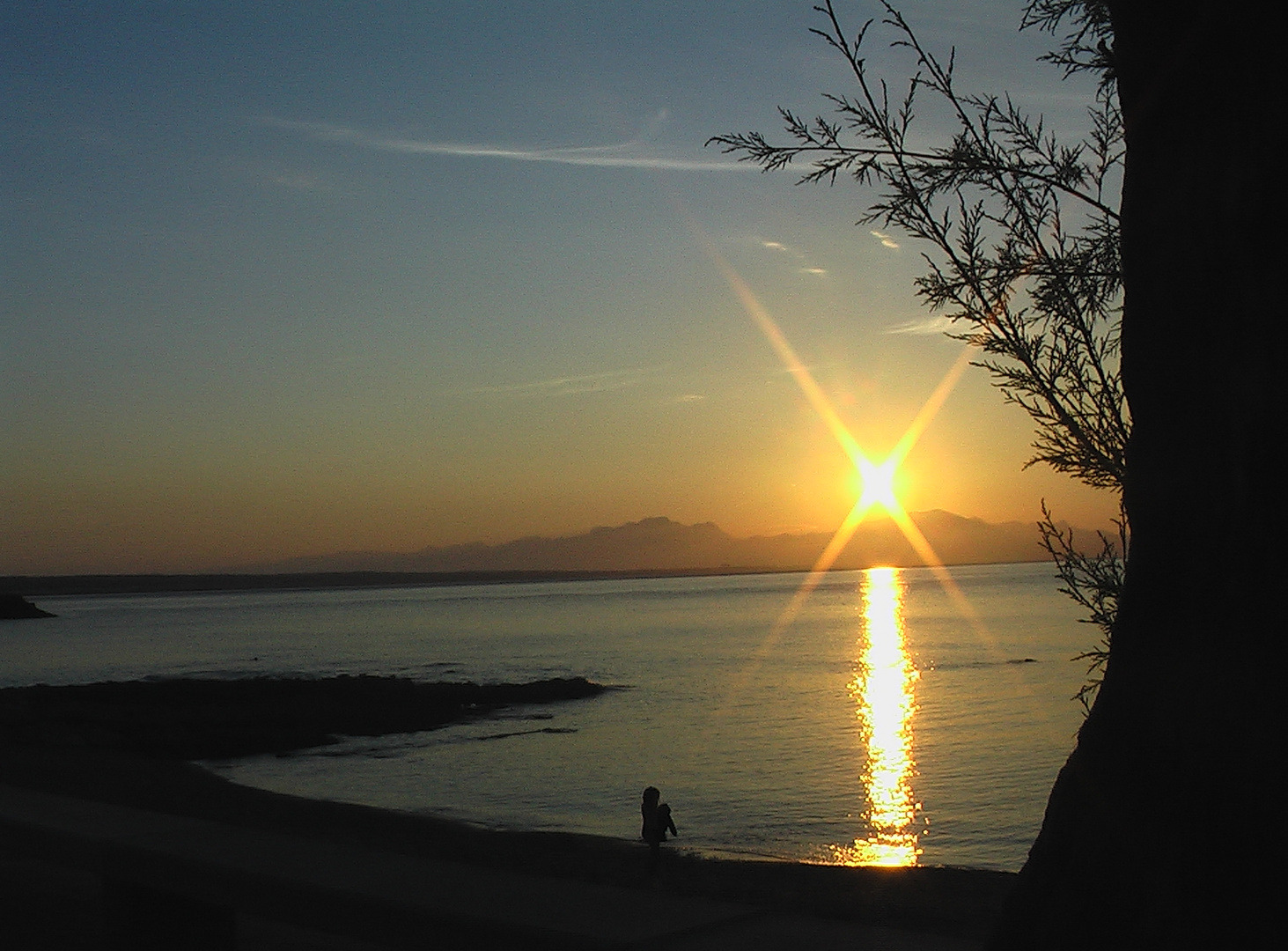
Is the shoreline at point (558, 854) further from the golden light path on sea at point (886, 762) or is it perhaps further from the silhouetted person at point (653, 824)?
the golden light path on sea at point (886, 762)

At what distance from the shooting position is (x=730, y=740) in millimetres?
46375

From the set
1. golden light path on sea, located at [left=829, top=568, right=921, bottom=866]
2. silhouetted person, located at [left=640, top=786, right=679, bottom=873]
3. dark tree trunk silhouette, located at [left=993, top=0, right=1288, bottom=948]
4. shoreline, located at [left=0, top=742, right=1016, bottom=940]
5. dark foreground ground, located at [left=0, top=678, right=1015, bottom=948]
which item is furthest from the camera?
golden light path on sea, located at [left=829, top=568, right=921, bottom=866]

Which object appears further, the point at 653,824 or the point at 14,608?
the point at 14,608

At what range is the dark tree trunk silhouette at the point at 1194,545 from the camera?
10.00ft

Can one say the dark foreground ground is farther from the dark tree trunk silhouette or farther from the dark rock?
the dark rock

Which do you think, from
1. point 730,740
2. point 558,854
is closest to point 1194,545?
point 558,854

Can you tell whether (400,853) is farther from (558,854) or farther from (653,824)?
(558,854)

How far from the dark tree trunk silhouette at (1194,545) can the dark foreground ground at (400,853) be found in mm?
1285

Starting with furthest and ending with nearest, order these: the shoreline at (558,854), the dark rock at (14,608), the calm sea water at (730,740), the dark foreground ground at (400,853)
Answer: the dark rock at (14,608) → the calm sea water at (730,740) → the shoreline at (558,854) → the dark foreground ground at (400,853)

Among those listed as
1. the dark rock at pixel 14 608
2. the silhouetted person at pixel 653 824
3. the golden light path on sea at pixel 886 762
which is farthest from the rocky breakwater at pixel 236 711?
the dark rock at pixel 14 608

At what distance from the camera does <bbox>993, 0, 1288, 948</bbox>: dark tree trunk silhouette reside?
120 inches

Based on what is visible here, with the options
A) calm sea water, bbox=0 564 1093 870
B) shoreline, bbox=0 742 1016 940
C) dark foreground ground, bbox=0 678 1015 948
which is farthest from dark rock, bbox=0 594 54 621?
shoreline, bbox=0 742 1016 940

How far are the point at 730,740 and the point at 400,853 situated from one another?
39597 millimetres

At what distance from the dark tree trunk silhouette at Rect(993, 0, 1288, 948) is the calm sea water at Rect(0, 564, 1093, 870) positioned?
22373 mm
